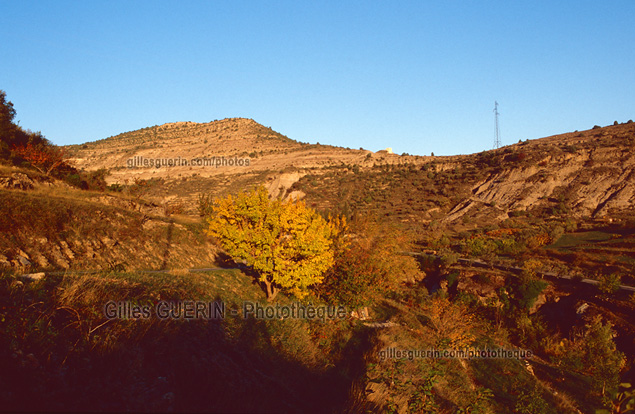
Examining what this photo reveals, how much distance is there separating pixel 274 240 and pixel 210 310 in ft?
18.8

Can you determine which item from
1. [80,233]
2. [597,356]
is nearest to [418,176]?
[597,356]

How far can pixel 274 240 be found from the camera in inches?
651

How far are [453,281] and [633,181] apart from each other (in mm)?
47551

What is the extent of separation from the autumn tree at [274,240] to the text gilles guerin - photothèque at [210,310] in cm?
138

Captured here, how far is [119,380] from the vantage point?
212 inches

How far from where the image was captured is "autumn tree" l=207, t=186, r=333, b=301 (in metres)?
16.3

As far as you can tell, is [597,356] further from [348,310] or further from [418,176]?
[418,176]

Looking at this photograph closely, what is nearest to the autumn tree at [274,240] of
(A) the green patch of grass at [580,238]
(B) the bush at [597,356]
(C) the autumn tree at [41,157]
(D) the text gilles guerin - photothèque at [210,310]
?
(D) the text gilles guerin - photothèque at [210,310]

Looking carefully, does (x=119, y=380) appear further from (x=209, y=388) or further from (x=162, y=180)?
(x=162, y=180)

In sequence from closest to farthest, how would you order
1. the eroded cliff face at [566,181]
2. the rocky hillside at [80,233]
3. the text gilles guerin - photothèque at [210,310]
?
1. the text gilles guerin - photothèque at [210,310]
2. the rocky hillside at [80,233]
3. the eroded cliff face at [566,181]

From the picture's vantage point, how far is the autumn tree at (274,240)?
1631cm

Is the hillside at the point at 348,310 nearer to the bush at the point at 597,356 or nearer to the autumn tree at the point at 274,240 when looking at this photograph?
the bush at the point at 597,356

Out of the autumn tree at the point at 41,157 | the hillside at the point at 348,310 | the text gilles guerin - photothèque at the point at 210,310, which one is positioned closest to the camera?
the hillside at the point at 348,310

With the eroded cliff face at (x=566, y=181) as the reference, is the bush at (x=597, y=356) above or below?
below
